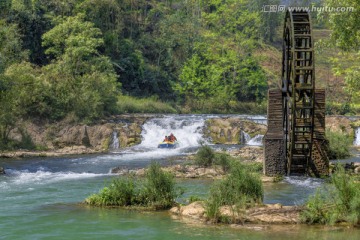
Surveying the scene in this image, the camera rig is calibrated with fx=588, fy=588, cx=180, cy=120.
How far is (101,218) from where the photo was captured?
1416cm

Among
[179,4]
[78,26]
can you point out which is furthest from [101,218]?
[179,4]

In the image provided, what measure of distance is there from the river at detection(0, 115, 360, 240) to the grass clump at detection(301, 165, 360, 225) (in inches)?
11.6

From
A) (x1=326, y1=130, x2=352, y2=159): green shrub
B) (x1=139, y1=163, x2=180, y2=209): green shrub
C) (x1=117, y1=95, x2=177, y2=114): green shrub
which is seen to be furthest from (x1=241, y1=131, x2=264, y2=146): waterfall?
(x1=139, y1=163, x2=180, y2=209): green shrub

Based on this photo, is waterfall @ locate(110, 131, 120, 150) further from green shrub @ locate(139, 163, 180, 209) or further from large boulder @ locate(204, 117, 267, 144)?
green shrub @ locate(139, 163, 180, 209)

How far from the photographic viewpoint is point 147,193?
15203 millimetres

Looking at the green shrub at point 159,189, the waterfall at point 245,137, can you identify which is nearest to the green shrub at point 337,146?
the waterfall at point 245,137

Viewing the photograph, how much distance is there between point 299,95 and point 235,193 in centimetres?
788

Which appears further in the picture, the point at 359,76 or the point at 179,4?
the point at 179,4

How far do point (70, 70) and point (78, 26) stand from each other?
15.2 ft

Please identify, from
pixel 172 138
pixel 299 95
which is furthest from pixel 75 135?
pixel 299 95

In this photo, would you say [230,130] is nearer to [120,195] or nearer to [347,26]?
[347,26]

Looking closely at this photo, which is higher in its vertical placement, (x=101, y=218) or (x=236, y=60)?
(x=236, y=60)

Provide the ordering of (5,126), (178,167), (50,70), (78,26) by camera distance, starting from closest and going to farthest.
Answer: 1. (178,167)
2. (5,126)
3. (50,70)
4. (78,26)

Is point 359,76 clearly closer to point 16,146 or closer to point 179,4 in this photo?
point 16,146
